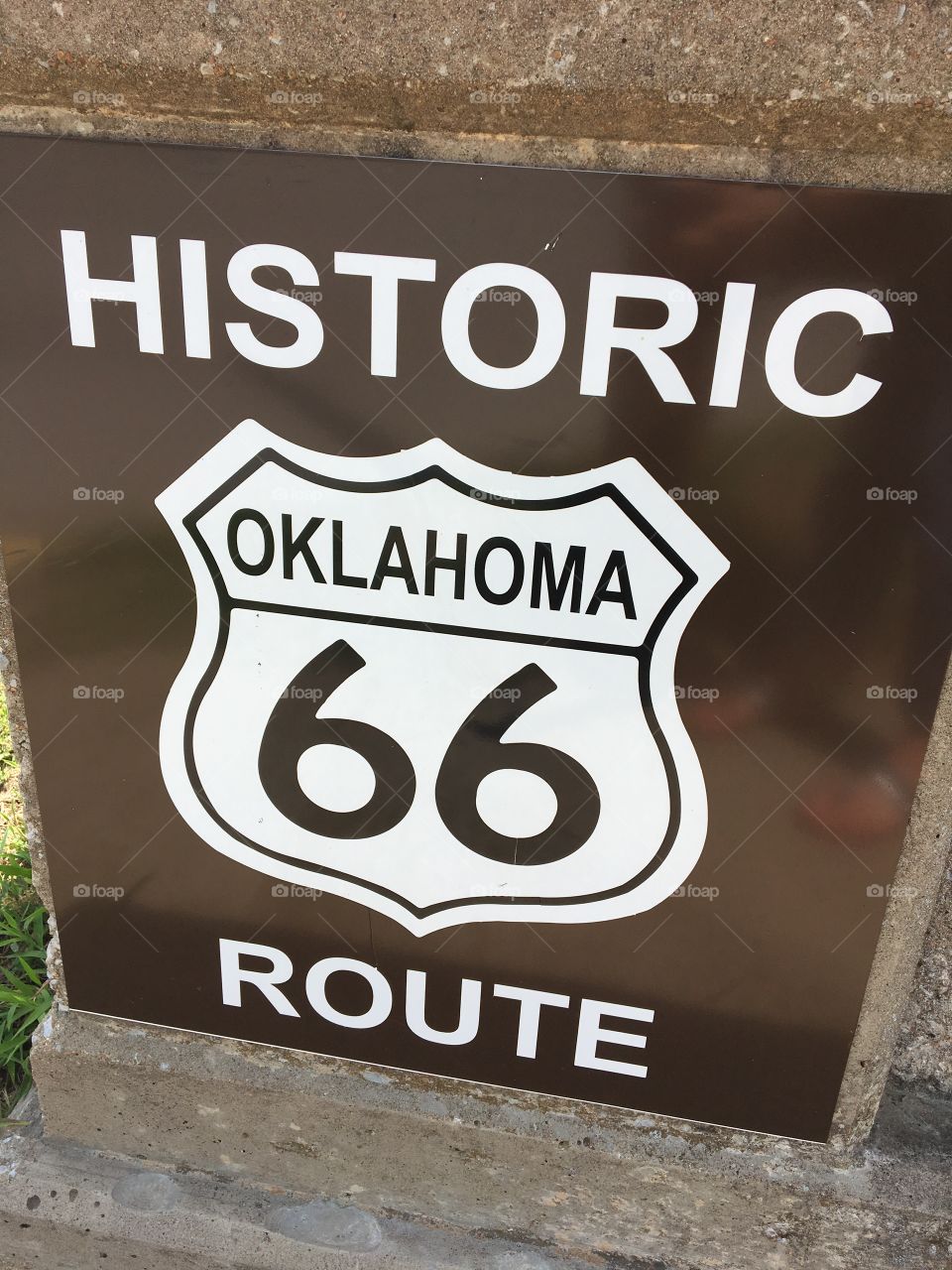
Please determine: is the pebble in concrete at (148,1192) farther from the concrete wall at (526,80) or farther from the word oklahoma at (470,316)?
the concrete wall at (526,80)

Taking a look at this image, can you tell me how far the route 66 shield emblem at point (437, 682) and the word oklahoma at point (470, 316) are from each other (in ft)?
0.43

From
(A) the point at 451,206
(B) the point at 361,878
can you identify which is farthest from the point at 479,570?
(B) the point at 361,878

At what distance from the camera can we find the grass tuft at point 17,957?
229cm

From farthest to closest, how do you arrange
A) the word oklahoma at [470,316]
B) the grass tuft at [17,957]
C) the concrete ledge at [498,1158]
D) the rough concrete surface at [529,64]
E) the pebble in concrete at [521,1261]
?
1. the grass tuft at [17,957]
2. the pebble in concrete at [521,1261]
3. the concrete ledge at [498,1158]
4. the word oklahoma at [470,316]
5. the rough concrete surface at [529,64]

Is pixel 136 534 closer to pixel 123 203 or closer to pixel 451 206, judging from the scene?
pixel 123 203

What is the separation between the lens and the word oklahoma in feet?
4.10

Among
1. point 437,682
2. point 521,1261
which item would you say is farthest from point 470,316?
point 521,1261

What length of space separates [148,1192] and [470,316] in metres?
1.75

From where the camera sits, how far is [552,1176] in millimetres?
1789

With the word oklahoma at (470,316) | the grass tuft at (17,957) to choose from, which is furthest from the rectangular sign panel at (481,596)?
the grass tuft at (17,957)

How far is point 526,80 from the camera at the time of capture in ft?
3.86

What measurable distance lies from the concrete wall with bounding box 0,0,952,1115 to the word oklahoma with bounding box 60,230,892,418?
0.14m

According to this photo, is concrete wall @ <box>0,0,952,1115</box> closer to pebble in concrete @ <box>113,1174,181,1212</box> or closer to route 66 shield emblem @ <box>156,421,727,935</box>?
route 66 shield emblem @ <box>156,421,727,935</box>

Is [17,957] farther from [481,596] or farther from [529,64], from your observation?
[529,64]
